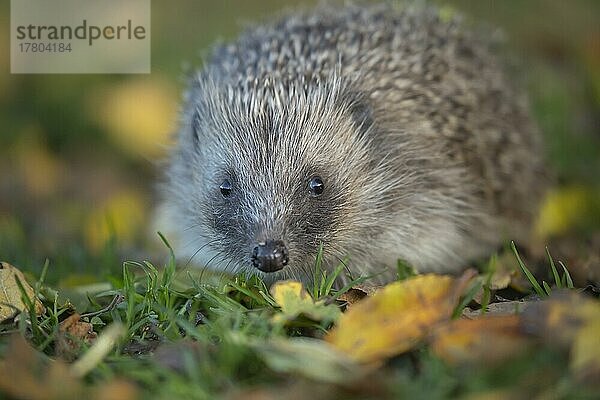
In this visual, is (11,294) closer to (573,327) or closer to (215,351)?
(215,351)

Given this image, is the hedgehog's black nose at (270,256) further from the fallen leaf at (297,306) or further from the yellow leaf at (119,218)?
the yellow leaf at (119,218)

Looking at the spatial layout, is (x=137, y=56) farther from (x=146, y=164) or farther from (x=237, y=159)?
(x=237, y=159)

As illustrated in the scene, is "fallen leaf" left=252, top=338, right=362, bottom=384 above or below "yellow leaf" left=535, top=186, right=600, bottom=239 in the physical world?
below

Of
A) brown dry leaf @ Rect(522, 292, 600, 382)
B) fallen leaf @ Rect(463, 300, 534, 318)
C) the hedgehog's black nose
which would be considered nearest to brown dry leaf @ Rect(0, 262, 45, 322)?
the hedgehog's black nose

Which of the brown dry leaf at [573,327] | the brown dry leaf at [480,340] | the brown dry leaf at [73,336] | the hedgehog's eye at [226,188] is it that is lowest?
the brown dry leaf at [73,336]

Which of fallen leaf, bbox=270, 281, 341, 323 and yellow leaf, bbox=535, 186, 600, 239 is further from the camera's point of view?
yellow leaf, bbox=535, 186, 600, 239

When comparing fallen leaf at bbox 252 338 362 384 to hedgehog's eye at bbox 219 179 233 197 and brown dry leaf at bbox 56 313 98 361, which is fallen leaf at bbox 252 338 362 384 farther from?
hedgehog's eye at bbox 219 179 233 197

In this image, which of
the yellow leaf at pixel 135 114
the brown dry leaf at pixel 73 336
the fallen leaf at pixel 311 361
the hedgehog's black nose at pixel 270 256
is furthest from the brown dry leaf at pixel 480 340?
the yellow leaf at pixel 135 114
